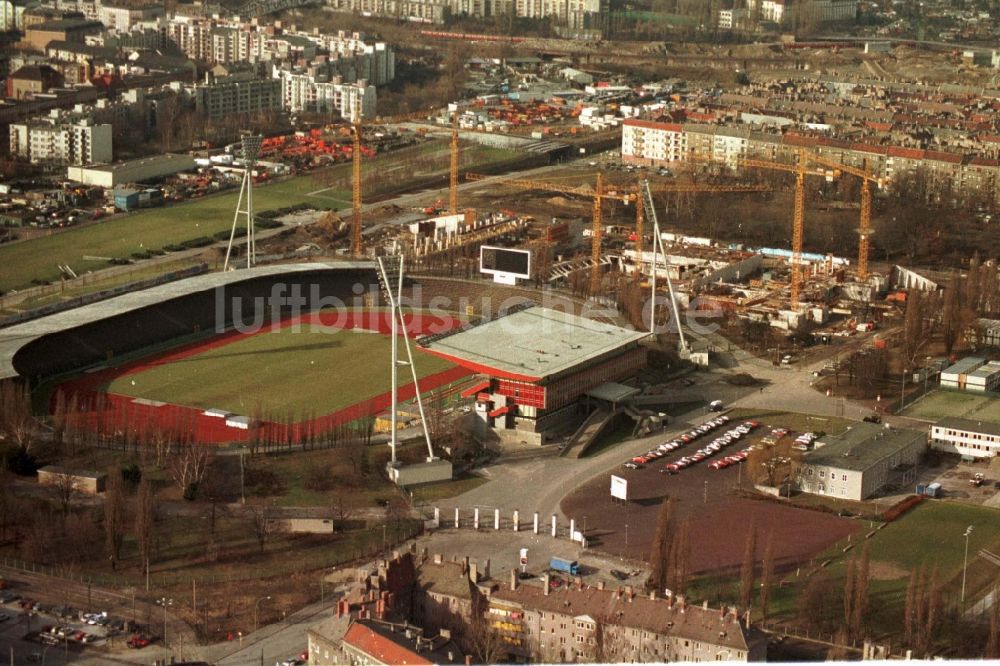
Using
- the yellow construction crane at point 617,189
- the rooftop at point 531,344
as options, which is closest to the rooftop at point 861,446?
the rooftop at point 531,344

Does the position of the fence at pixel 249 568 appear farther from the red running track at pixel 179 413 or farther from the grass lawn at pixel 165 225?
the grass lawn at pixel 165 225

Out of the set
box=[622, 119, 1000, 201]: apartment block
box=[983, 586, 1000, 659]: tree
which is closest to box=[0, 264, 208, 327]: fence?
box=[622, 119, 1000, 201]: apartment block

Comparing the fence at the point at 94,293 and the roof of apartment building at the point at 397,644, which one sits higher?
the fence at the point at 94,293

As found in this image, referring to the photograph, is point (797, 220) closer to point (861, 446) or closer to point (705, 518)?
point (861, 446)

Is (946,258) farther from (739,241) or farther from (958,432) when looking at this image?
(958,432)

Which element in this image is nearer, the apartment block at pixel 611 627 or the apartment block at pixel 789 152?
the apartment block at pixel 611 627

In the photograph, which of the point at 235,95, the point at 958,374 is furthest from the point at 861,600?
the point at 235,95
